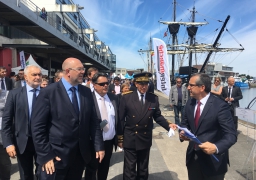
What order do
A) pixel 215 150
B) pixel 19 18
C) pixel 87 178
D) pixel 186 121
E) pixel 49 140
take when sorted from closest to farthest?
pixel 215 150, pixel 49 140, pixel 186 121, pixel 87 178, pixel 19 18

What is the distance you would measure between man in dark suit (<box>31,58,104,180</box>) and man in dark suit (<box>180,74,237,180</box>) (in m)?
1.32

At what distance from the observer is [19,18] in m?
10.5

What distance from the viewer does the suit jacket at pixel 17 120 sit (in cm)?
291

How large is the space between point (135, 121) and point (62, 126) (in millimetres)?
1334

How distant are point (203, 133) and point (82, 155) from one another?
1444 millimetres

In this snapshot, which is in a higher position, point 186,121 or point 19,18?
point 19,18

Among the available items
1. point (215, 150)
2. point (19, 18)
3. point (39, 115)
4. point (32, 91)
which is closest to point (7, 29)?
point (19, 18)

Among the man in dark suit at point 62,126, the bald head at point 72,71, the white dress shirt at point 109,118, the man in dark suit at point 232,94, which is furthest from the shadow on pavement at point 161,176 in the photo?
the man in dark suit at point 232,94

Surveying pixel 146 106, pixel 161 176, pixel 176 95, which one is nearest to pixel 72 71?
pixel 146 106

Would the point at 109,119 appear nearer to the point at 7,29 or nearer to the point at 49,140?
the point at 49,140

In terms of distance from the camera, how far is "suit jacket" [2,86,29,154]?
115 inches

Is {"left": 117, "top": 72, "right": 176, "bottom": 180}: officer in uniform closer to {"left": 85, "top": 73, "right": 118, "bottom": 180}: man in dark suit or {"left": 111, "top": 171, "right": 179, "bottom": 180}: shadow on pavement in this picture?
{"left": 85, "top": 73, "right": 118, "bottom": 180}: man in dark suit

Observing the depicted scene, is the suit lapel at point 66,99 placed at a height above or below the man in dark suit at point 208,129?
above

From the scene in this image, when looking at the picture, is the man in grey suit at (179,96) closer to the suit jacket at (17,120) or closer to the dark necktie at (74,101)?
the suit jacket at (17,120)
